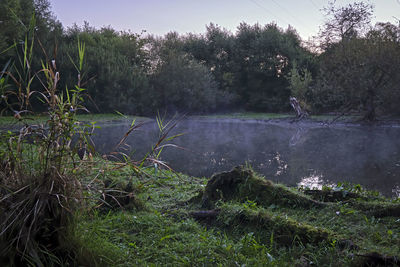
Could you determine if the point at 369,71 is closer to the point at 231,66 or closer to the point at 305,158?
the point at 305,158

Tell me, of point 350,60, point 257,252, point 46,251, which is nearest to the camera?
point 46,251

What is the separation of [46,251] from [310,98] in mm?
28177

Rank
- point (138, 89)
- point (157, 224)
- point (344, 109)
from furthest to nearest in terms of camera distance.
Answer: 1. point (138, 89)
2. point (344, 109)
3. point (157, 224)

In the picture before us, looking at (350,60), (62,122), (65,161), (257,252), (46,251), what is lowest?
(257,252)

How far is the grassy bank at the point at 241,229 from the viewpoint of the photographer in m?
2.60

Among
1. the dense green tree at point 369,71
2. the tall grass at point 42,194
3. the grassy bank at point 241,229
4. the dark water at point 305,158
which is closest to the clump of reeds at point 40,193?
the tall grass at point 42,194

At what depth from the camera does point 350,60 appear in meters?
21.1

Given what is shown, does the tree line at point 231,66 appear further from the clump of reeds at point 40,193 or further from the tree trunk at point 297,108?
the clump of reeds at point 40,193

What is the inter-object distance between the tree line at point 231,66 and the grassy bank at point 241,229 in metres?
18.5

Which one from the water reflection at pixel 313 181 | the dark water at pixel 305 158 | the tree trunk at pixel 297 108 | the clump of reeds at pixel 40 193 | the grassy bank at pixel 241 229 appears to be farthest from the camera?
the tree trunk at pixel 297 108

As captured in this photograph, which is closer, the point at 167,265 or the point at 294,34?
the point at 167,265

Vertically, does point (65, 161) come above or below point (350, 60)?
below

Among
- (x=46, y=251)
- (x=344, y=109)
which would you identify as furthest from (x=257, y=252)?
(x=344, y=109)

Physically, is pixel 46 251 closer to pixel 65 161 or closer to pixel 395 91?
pixel 65 161
